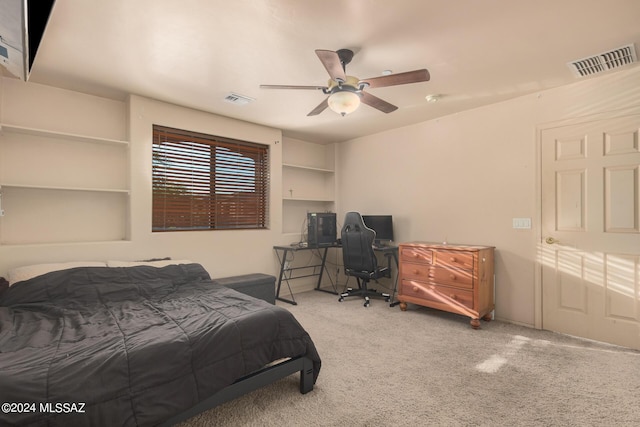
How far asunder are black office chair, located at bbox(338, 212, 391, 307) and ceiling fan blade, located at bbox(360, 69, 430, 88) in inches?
81.9

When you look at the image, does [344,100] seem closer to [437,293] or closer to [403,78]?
[403,78]

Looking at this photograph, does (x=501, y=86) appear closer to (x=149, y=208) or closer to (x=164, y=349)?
(x=164, y=349)

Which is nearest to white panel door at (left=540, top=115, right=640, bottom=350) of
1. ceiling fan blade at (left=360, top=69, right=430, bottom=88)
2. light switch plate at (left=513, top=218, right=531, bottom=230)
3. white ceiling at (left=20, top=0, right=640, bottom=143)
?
light switch plate at (left=513, top=218, right=531, bottom=230)

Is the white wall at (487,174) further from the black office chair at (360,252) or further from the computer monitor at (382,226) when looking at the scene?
the black office chair at (360,252)

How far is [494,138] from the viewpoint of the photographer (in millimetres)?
3674

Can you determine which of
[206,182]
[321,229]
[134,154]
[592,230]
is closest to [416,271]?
[321,229]

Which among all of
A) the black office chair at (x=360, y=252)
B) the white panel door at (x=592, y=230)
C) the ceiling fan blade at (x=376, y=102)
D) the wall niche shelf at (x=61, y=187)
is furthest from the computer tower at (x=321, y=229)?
the white panel door at (x=592, y=230)

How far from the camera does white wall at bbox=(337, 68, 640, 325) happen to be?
3.19m

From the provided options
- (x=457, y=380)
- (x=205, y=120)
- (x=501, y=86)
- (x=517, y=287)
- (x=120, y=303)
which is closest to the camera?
(x=457, y=380)

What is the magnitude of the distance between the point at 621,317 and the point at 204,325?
356 centimetres

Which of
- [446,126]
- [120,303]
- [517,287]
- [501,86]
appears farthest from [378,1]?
[517,287]

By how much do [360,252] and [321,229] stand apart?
2.76 ft

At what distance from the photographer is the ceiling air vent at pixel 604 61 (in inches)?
97.9

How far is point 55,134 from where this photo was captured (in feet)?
10.00
